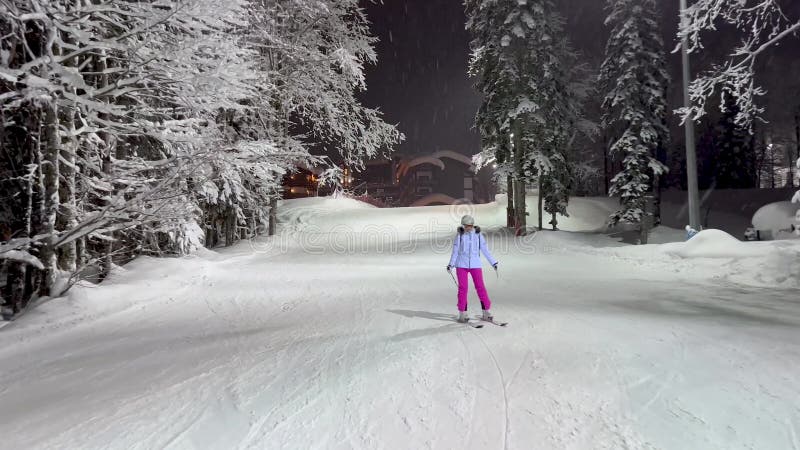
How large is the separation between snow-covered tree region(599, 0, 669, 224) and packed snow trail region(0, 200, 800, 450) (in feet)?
47.3

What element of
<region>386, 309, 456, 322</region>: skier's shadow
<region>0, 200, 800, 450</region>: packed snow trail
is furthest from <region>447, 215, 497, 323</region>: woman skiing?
<region>0, 200, 800, 450</region>: packed snow trail

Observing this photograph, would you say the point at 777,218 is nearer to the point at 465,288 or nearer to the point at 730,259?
the point at 730,259

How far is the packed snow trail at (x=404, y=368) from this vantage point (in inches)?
153

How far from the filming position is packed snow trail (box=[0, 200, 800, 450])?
3.88 meters

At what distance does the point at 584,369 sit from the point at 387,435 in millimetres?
2445

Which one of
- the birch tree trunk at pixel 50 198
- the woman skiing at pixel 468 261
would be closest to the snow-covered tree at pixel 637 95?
the woman skiing at pixel 468 261

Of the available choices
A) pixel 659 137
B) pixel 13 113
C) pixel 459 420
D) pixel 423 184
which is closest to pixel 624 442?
pixel 459 420

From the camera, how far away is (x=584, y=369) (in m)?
5.12

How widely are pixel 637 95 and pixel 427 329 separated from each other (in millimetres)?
23203

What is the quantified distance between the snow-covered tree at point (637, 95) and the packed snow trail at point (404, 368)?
14.4 meters

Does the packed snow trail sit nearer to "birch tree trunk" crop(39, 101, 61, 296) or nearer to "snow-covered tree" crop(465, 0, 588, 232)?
"birch tree trunk" crop(39, 101, 61, 296)

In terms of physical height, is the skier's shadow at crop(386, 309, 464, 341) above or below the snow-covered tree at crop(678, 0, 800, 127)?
below

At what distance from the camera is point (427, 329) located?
7.20m

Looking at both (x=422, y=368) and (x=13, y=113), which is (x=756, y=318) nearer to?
(x=422, y=368)
